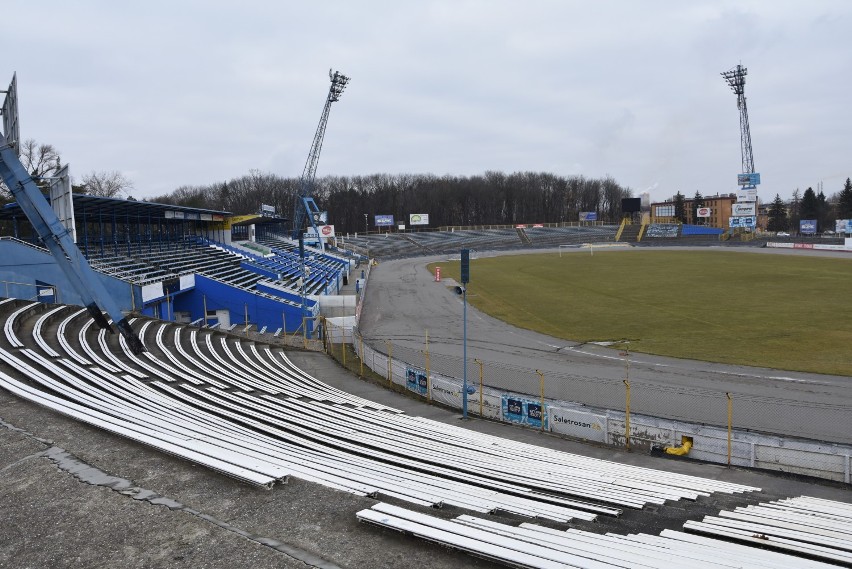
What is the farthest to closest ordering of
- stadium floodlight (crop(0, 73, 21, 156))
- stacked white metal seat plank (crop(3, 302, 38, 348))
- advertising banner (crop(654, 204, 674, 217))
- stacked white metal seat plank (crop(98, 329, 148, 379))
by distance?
1. advertising banner (crop(654, 204, 674, 217))
2. stadium floodlight (crop(0, 73, 21, 156))
3. stacked white metal seat plank (crop(3, 302, 38, 348))
4. stacked white metal seat plank (crop(98, 329, 148, 379))

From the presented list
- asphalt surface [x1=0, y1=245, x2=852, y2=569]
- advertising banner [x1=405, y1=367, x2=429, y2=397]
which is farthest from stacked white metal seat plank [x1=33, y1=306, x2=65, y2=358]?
advertising banner [x1=405, y1=367, x2=429, y2=397]

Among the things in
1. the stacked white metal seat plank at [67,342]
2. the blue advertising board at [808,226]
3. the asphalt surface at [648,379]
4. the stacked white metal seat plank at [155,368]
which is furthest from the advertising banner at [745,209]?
the stacked white metal seat plank at [155,368]

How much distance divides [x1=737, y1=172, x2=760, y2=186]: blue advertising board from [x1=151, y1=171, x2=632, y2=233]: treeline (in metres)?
68.5

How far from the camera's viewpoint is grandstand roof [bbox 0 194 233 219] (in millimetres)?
29578

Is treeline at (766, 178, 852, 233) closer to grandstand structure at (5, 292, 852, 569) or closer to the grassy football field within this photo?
the grassy football field

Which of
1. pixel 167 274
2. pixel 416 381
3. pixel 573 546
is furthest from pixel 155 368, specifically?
pixel 167 274

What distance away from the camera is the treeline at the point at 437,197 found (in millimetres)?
149125

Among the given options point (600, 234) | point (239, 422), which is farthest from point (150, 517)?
point (600, 234)

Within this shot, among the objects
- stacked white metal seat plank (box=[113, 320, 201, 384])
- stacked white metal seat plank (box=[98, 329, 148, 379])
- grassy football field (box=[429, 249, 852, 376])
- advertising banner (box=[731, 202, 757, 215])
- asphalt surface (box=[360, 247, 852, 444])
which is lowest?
asphalt surface (box=[360, 247, 852, 444])

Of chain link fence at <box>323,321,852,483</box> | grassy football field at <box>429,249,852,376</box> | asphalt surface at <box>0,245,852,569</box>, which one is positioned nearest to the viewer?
asphalt surface at <box>0,245,852,569</box>

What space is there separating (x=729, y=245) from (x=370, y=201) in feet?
303

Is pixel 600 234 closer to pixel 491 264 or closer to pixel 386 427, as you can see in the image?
pixel 491 264

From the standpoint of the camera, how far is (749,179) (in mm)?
101875

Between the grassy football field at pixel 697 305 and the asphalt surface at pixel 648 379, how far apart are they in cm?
178
